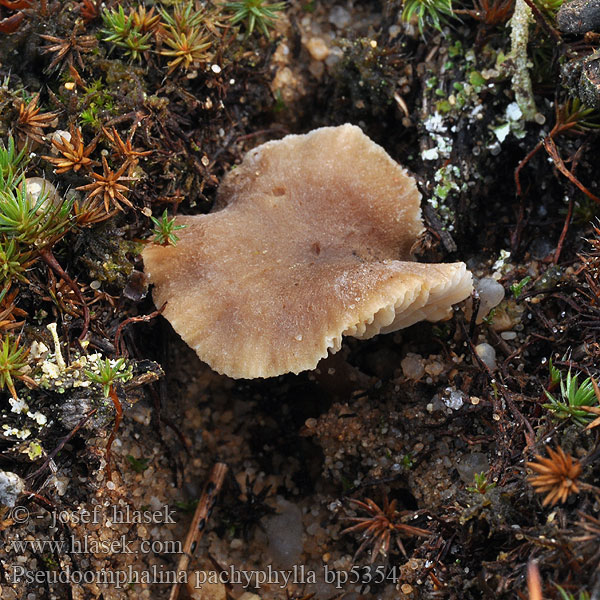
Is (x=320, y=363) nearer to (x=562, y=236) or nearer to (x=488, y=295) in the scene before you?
(x=488, y=295)

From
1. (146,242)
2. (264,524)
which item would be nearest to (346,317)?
(146,242)

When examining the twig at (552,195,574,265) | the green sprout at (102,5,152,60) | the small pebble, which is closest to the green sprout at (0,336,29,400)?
the green sprout at (102,5,152,60)

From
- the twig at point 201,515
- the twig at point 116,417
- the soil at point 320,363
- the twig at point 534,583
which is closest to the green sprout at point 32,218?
the soil at point 320,363

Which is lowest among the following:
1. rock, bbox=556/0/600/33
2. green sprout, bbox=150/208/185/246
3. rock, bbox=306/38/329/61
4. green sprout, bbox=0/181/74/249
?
green sprout, bbox=150/208/185/246

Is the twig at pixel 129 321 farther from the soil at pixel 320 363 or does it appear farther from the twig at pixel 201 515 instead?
the twig at pixel 201 515

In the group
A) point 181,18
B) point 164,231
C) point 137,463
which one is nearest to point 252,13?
point 181,18

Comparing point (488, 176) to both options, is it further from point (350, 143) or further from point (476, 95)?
point (350, 143)

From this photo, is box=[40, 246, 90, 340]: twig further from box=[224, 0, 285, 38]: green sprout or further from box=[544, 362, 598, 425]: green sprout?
box=[544, 362, 598, 425]: green sprout
